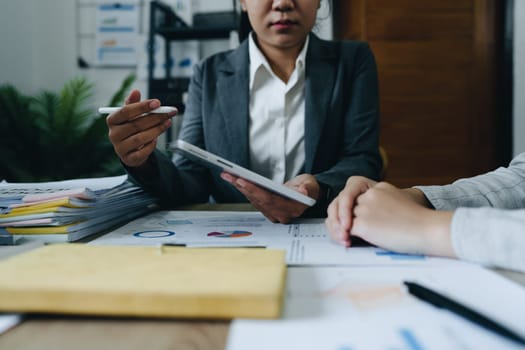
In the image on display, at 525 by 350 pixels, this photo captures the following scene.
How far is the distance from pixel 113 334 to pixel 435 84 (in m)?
2.69

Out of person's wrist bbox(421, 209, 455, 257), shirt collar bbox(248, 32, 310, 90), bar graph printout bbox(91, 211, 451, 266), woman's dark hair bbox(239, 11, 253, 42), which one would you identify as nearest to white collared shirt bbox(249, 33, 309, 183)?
shirt collar bbox(248, 32, 310, 90)

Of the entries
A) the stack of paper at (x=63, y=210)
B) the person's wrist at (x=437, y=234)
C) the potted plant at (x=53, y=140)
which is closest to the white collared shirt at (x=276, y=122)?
the stack of paper at (x=63, y=210)

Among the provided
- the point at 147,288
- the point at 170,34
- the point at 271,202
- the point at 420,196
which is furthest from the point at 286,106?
the point at 170,34

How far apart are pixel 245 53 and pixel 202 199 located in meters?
0.37

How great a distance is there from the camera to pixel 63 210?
23.1 inches

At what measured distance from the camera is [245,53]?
3.74 ft

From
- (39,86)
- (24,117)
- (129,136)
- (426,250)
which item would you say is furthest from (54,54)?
(426,250)

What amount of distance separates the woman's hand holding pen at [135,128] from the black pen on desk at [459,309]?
483 mm

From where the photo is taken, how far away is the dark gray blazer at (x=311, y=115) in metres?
1.07

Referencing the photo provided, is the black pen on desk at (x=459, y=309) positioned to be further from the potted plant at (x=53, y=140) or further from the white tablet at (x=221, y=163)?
the potted plant at (x=53, y=140)

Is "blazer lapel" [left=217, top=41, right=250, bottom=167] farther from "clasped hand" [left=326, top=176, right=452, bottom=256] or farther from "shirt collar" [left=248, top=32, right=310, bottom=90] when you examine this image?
"clasped hand" [left=326, top=176, right=452, bottom=256]

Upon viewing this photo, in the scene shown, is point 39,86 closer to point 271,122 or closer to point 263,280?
point 271,122

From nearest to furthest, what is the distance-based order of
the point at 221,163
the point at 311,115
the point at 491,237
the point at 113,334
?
the point at 113,334 → the point at 491,237 → the point at 221,163 → the point at 311,115

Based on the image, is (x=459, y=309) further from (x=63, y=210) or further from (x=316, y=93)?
(x=316, y=93)
